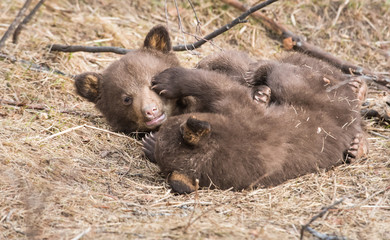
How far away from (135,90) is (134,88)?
0.03 meters

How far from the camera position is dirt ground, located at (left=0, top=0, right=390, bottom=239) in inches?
150

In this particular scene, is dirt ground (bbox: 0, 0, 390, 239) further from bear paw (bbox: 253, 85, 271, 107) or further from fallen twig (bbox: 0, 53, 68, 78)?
bear paw (bbox: 253, 85, 271, 107)

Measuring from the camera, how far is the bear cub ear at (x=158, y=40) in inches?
253

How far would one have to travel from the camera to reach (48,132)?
5758mm

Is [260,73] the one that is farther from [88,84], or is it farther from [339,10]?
[339,10]

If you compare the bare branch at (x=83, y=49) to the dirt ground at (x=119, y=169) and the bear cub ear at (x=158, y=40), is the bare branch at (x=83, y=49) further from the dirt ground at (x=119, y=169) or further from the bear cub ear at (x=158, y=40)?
the bear cub ear at (x=158, y=40)

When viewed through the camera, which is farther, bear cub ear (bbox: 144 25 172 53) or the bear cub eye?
bear cub ear (bbox: 144 25 172 53)

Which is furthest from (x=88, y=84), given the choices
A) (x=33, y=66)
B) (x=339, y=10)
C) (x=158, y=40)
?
(x=339, y=10)

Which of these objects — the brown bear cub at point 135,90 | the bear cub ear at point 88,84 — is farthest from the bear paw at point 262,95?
the bear cub ear at point 88,84

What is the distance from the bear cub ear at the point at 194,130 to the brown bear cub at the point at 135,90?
4.70 feet

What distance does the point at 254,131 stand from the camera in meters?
4.72

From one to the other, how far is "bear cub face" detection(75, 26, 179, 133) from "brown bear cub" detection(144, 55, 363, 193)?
1.12 feet

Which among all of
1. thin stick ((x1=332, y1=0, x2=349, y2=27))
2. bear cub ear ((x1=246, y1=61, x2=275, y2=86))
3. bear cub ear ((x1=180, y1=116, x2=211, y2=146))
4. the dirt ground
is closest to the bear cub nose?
the dirt ground

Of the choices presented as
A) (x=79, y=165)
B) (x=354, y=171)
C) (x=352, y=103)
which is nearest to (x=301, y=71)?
(x=352, y=103)
